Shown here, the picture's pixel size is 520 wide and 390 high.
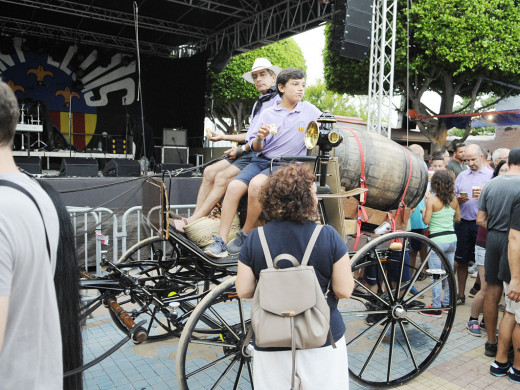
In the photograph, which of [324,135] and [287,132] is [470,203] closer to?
[287,132]

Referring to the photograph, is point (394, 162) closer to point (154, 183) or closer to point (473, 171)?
point (154, 183)

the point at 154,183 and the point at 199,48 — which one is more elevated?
the point at 199,48

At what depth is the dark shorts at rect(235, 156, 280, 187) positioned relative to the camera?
Result: 3.29 meters

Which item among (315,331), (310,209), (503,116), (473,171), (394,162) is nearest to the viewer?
(315,331)

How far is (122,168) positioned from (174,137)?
6.92 m

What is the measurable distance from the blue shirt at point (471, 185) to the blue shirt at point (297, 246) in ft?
14.3

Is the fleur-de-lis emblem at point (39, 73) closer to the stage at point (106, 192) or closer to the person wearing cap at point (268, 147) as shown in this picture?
the stage at point (106, 192)

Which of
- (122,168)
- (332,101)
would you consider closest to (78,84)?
(122,168)

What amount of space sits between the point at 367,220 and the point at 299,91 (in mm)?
1213

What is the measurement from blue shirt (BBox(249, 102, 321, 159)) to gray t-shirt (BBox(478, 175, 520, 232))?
194cm

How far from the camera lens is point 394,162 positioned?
3.58 meters

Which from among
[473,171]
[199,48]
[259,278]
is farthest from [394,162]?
[199,48]

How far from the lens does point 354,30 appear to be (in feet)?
30.7

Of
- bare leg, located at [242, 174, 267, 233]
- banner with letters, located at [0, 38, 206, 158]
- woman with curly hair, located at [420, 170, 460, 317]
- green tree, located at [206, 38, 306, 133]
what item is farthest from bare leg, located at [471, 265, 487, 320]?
green tree, located at [206, 38, 306, 133]
